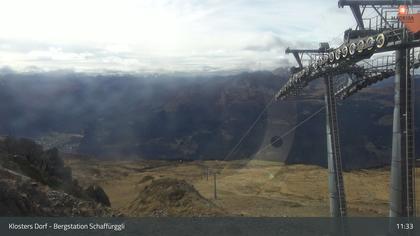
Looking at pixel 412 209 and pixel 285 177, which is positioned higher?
pixel 412 209

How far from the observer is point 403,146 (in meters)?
23.0

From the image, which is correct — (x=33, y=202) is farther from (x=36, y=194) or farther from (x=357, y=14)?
(x=357, y=14)

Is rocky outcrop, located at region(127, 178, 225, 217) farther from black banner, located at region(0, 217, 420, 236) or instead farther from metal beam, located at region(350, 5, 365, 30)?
metal beam, located at region(350, 5, 365, 30)

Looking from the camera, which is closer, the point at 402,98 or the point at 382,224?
the point at 402,98

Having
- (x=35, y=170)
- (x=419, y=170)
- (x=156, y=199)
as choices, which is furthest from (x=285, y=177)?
(x=35, y=170)

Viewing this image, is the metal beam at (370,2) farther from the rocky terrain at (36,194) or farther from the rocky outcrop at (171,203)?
the rocky terrain at (36,194)

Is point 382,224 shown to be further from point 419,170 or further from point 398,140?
point 419,170

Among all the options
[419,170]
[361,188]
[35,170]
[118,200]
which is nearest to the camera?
[35,170]

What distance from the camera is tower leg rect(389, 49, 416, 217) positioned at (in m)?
22.8

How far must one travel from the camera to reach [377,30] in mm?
26750

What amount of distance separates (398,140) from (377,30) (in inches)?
261

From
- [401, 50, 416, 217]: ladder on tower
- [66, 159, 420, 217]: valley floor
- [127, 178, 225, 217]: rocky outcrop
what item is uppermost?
[401, 50, 416, 217]: ladder on tower

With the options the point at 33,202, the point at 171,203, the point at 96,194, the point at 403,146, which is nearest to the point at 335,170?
the point at 403,146

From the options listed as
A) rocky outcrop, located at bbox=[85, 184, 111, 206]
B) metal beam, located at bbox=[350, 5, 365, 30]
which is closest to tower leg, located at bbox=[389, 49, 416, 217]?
metal beam, located at bbox=[350, 5, 365, 30]
